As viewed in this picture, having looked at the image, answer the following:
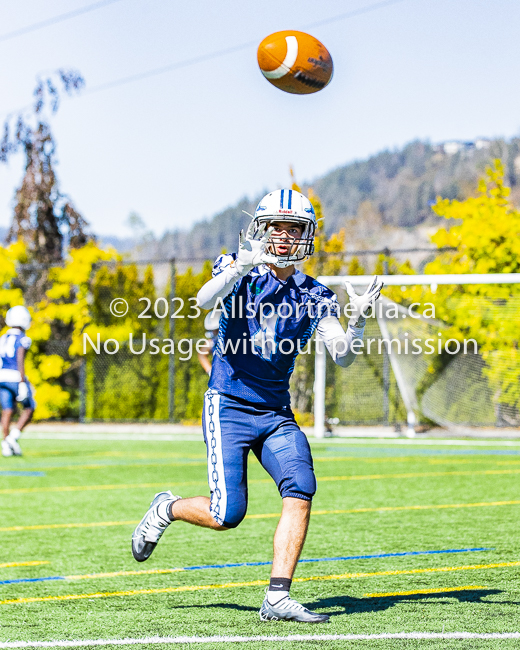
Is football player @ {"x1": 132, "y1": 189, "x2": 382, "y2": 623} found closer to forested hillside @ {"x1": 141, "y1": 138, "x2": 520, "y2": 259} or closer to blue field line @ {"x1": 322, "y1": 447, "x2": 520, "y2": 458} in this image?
blue field line @ {"x1": 322, "y1": 447, "x2": 520, "y2": 458}

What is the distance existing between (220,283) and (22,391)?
938cm

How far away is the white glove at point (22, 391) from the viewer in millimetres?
13375

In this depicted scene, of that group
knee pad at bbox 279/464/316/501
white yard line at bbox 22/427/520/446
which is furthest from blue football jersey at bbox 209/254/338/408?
white yard line at bbox 22/427/520/446

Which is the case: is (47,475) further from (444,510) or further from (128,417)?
(128,417)

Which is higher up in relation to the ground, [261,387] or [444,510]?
[261,387]

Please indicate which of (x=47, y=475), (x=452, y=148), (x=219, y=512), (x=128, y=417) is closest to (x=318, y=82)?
(x=219, y=512)

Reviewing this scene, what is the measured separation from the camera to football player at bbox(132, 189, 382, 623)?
477 cm

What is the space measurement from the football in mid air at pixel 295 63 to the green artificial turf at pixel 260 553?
3.36 meters

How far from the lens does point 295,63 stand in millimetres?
7297

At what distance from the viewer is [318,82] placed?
7395 mm

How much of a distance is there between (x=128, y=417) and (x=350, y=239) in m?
89.6

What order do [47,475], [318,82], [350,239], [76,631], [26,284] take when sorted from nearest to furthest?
[76,631] → [318,82] → [47,475] → [26,284] → [350,239]

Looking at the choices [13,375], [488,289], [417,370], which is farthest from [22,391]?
[488,289]

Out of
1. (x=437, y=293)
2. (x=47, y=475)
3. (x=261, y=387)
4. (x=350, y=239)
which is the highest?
(x=350, y=239)
